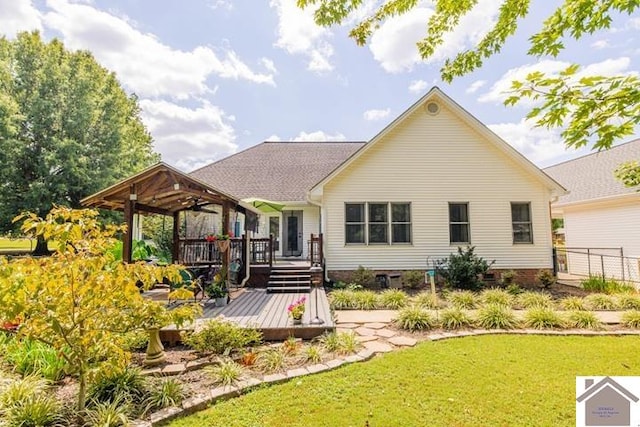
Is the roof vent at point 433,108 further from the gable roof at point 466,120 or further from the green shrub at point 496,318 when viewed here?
the green shrub at point 496,318

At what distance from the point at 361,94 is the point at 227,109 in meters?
7.59

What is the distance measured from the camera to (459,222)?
11414 mm

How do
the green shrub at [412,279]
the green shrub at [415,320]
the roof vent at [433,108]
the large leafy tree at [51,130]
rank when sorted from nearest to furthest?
the green shrub at [415,320] < the green shrub at [412,279] < the roof vent at [433,108] < the large leafy tree at [51,130]

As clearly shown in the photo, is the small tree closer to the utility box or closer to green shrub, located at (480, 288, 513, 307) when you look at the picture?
green shrub, located at (480, 288, 513, 307)

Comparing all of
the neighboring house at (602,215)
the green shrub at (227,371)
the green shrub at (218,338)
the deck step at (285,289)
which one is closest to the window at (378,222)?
the deck step at (285,289)

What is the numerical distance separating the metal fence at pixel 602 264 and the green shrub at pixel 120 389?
507 inches

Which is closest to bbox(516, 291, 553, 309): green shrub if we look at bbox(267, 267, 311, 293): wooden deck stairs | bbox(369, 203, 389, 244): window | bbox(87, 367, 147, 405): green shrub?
bbox(369, 203, 389, 244): window

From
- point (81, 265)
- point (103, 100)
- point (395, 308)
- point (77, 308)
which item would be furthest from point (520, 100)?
point (103, 100)

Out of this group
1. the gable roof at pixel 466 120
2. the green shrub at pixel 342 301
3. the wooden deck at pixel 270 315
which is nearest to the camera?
the wooden deck at pixel 270 315

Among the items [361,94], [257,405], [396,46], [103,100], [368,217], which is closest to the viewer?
[257,405]

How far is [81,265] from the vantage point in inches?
121

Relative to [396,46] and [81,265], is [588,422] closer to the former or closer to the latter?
[81,265]

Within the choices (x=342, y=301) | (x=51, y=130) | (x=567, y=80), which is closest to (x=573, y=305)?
(x=342, y=301)

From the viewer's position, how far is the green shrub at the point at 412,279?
423 inches
